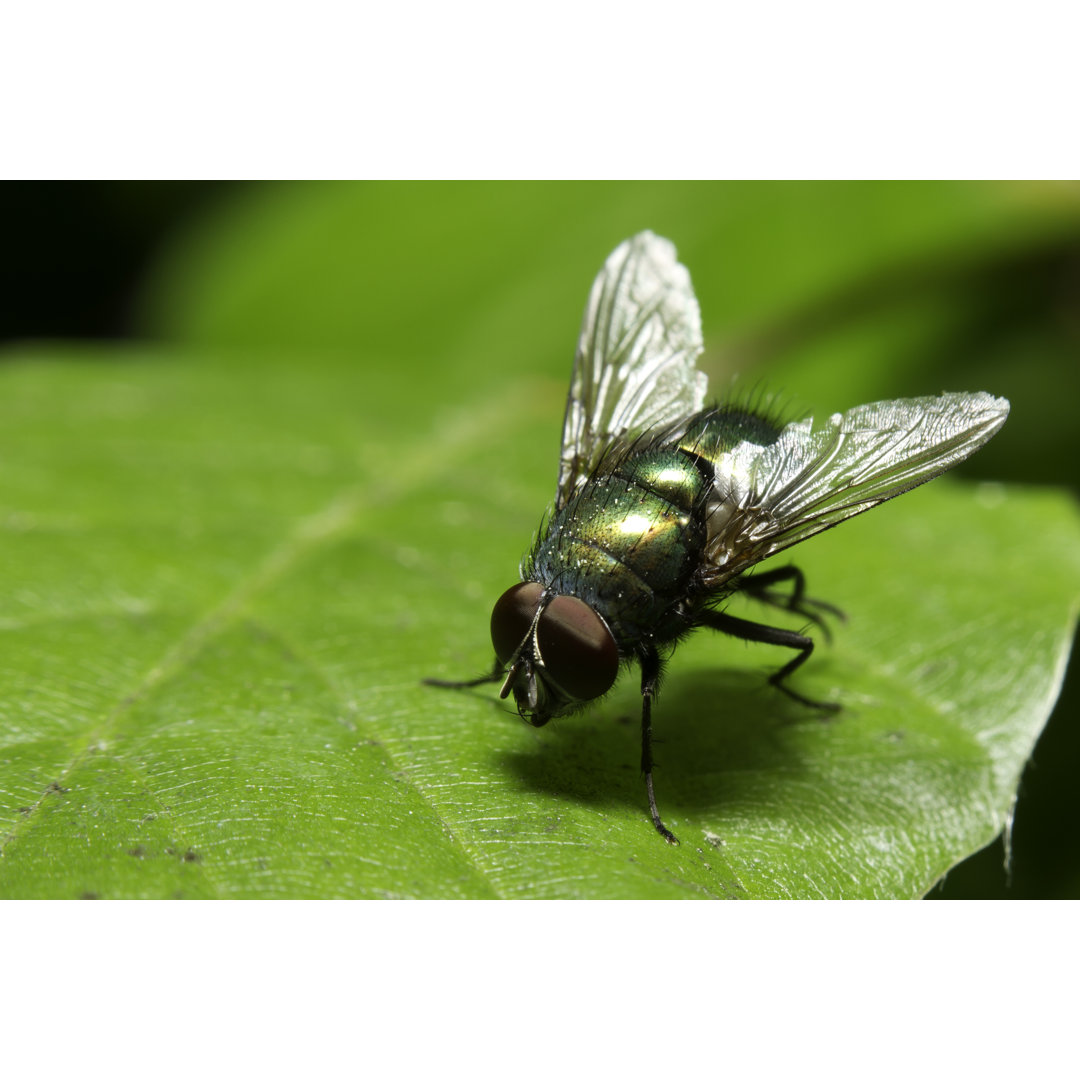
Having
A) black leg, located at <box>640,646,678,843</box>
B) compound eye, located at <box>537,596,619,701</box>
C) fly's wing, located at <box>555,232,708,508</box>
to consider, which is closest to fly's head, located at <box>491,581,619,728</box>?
compound eye, located at <box>537,596,619,701</box>

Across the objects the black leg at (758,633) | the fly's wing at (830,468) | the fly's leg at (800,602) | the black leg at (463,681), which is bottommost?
the black leg at (463,681)

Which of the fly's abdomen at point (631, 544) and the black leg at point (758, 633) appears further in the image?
the black leg at point (758, 633)

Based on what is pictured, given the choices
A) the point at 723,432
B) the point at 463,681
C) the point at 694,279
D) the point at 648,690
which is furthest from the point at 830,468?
the point at 694,279

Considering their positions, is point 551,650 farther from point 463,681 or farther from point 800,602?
point 800,602

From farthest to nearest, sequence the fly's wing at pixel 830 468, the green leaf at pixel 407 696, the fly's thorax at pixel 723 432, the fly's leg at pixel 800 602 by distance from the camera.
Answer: the fly's leg at pixel 800 602
the fly's thorax at pixel 723 432
the fly's wing at pixel 830 468
the green leaf at pixel 407 696

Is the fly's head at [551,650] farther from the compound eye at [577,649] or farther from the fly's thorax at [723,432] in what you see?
the fly's thorax at [723,432]

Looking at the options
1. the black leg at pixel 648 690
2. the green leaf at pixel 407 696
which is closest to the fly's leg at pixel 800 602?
the green leaf at pixel 407 696

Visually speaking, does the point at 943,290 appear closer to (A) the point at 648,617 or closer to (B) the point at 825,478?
(B) the point at 825,478
